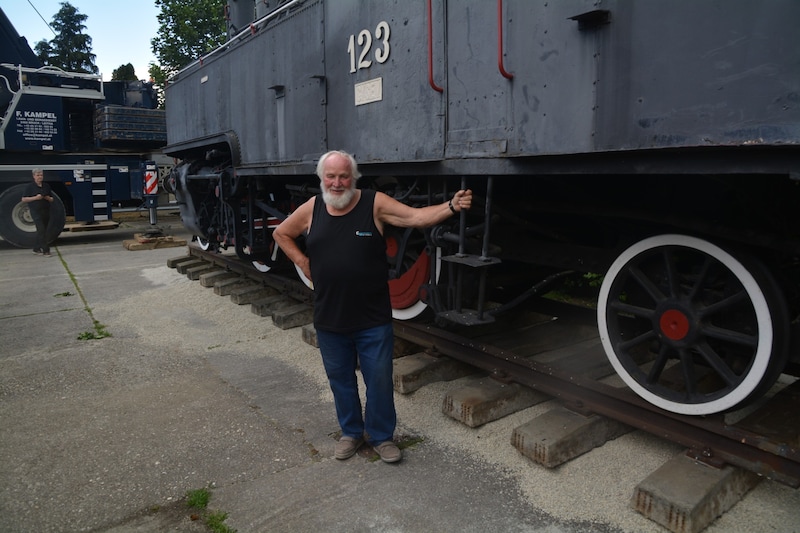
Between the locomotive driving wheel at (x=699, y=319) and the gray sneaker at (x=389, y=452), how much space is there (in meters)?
1.21

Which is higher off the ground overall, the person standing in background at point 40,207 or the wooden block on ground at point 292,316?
the person standing in background at point 40,207

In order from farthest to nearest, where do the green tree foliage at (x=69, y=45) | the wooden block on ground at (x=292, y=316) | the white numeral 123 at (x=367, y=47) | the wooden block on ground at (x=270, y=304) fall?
1. the green tree foliage at (x=69, y=45)
2. the wooden block on ground at (x=270, y=304)
3. the wooden block on ground at (x=292, y=316)
4. the white numeral 123 at (x=367, y=47)

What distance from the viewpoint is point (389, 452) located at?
3.19 metres

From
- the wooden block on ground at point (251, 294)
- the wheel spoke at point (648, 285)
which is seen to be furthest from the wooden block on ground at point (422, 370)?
the wooden block on ground at point (251, 294)

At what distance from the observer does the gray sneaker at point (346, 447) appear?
10.6ft

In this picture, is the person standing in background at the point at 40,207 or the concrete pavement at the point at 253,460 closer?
the concrete pavement at the point at 253,460

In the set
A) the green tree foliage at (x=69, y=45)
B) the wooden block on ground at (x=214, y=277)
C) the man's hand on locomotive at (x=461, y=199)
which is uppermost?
the green tree foliage at (x=69, y=45)

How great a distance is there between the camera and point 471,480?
3002 mm

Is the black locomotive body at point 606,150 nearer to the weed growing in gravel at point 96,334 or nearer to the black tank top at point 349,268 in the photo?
the black tank top at point 349,268

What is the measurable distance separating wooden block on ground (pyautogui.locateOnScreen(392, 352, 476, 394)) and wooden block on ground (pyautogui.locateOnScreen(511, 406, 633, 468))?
3.25ft

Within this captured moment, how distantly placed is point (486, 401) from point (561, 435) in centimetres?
54

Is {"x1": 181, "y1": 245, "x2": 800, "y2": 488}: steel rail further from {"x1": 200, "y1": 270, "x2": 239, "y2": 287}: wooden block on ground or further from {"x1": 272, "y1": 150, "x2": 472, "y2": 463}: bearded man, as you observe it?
{"x1": 200, "y1": 270, "x2": 239, "y2": 287}: wooden block on ground

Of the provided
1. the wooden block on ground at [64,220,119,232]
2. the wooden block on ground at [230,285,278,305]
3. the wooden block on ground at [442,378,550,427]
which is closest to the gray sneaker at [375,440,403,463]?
the wooden block on ground at [442,378,550,427]

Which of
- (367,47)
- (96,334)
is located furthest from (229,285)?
(367,47)
